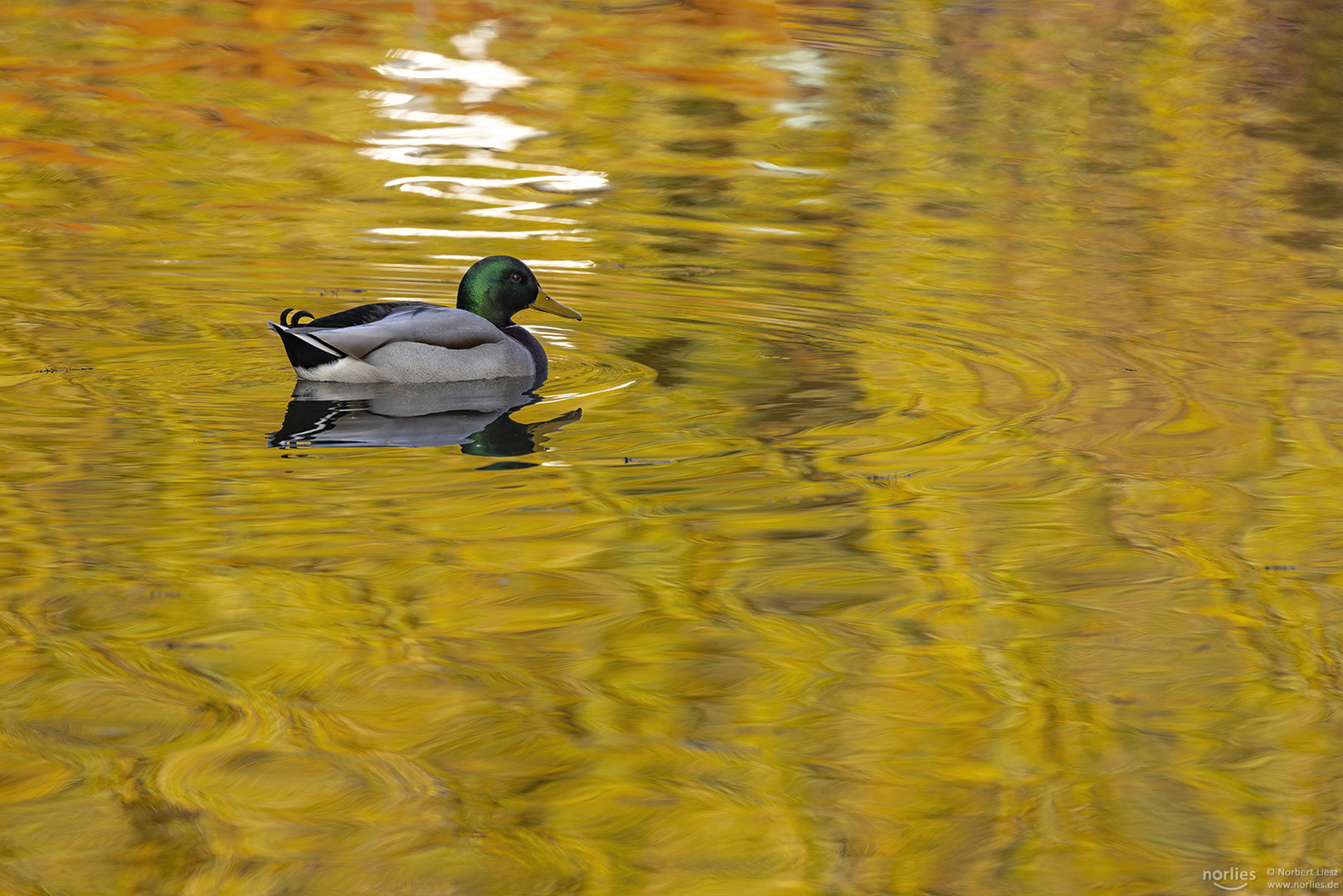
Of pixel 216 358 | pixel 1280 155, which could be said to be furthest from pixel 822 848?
pixel 1280 155

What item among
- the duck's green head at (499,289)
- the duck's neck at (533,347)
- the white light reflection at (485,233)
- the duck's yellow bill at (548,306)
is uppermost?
the duck's green head at (499,289)

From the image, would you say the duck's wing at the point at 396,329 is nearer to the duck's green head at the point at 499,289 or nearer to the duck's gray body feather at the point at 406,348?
the duck's gray body feather at the point at 406,348

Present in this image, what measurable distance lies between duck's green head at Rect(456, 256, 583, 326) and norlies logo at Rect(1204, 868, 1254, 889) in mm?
5224

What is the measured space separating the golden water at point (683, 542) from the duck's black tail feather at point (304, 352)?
168mm

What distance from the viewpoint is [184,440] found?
707 centimetres

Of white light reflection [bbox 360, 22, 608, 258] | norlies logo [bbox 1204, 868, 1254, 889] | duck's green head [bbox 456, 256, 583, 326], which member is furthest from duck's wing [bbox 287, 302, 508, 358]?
norlies logo [bbox 1204, 868, 1254, 889]

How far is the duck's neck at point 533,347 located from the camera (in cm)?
841

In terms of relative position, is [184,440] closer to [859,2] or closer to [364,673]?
[364,673]

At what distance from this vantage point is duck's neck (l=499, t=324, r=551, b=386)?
841 centimetres

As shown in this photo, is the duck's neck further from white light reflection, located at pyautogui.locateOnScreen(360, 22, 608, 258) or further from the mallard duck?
white light reflection, located at pyautogui.locateOnScreen(360, 22, 608, 258)

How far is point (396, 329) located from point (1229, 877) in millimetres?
4695

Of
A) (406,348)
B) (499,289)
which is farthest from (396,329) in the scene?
(499,289)

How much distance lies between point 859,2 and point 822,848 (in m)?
21.2

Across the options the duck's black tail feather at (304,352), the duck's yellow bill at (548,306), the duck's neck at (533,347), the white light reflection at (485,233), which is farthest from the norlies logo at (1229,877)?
the white light reflection at (485,233)
